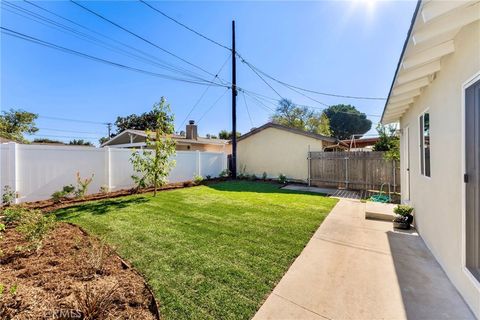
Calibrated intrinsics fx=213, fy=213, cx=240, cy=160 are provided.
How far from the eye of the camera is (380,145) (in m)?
11.4

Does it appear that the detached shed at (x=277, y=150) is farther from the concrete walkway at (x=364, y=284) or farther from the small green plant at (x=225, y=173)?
the concrete walkway at (x=364, y=284)

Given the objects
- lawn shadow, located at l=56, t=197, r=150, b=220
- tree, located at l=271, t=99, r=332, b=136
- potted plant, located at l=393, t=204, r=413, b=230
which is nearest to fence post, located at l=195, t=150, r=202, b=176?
lawn shadow, located at l=56, t=197, r=150, b=220

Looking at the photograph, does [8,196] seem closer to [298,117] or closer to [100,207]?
[100,207]

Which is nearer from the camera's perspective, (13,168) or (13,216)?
(13,216)

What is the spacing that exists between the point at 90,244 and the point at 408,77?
6.30 meters

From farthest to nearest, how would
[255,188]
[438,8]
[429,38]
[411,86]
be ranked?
[255,188] < [411,86] < [429,38] < [438,8]

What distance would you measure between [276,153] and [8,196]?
1230 cm

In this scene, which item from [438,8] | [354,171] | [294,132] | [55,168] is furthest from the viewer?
[294,132]

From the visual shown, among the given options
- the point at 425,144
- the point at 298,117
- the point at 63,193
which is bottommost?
the point at 63,193

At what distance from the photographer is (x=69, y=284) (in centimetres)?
267

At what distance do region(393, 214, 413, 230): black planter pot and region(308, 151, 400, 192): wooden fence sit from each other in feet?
15.2

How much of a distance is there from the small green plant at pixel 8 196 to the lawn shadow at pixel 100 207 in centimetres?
187

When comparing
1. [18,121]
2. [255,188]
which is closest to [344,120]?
[255,188]

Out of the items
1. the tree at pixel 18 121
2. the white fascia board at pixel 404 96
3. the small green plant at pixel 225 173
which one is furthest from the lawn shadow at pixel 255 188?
the tree at pixel 18 121
